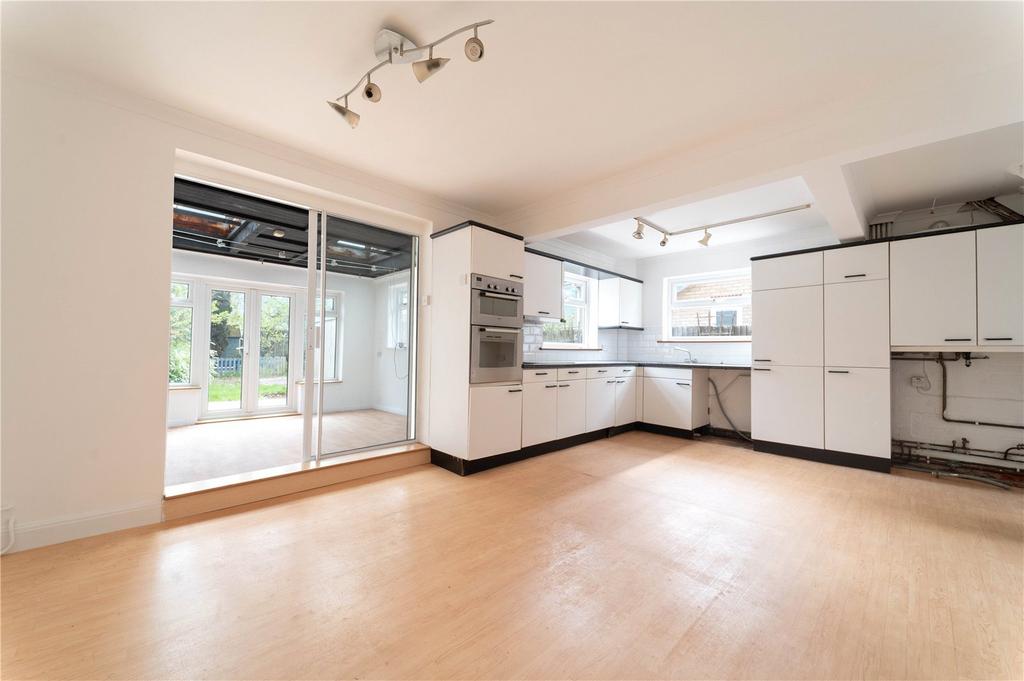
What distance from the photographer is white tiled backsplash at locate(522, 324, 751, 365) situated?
4969mm

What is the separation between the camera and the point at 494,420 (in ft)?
11.8

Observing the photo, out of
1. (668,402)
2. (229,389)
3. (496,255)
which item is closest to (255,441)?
(229,389)

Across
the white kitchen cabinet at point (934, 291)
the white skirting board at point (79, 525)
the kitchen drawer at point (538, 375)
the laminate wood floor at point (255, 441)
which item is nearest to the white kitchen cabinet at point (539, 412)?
the kitchen drawer at point (538, 375)

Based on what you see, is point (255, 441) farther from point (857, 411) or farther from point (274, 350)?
point (857, 411)

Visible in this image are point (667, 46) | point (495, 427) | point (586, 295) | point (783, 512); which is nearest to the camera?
point (667, 46)

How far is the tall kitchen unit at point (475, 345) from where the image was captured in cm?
349

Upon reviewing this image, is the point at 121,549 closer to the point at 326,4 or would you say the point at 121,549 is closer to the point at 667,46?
the point at 326,4

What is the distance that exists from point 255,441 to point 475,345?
2.93 meters

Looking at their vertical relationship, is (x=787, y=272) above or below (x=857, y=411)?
above

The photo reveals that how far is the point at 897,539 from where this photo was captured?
7.58 ft

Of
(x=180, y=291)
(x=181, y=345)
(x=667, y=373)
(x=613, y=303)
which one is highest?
(x=180, y=291)

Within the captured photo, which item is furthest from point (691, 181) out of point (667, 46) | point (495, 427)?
point (495, 427)

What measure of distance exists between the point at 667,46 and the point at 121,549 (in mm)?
3804

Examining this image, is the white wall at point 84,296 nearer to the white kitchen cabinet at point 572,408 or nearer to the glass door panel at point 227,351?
the white kitchen cabinet at point 572,408
